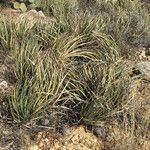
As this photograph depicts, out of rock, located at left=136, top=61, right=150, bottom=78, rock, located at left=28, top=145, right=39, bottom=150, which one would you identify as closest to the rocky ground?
rock, located at left=28, top=145, right=39, bottom=150

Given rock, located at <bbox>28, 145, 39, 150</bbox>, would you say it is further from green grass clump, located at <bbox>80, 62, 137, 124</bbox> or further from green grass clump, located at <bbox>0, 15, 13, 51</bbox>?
green grass clump, located at <bbox>0, 15, 13, 51</bbox>

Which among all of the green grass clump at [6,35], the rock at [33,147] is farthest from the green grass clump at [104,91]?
the green grass clump at [6,35]

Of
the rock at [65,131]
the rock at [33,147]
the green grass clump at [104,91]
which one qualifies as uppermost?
the green grass clump at [104,91]

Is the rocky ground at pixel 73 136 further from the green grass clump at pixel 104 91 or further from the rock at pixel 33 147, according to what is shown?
the green grass clump at pixel 104 91

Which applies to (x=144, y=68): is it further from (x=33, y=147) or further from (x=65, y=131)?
(x=33, y=147)

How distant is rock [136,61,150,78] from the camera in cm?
418

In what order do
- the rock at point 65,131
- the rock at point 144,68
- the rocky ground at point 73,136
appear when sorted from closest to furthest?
the rocky ground at point 73,136 < the rock at point 65,131 < the rock at point 144,68

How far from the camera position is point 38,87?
10.8 ft

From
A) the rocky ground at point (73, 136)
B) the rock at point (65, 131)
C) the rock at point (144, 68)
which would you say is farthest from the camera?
the rock at point (144, 68)

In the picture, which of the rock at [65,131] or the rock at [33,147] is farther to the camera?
the rock at [65,131]

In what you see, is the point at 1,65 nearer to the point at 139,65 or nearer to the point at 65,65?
the point at 65,65

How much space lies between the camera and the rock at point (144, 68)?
418cm

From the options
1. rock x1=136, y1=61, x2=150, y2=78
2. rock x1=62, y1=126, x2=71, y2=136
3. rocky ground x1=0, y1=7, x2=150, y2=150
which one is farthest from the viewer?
rock x1=136, y1=61, x2=150, y2=78

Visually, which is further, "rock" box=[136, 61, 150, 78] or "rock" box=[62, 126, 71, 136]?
"rock" box=[136, 61, 150, 78]
